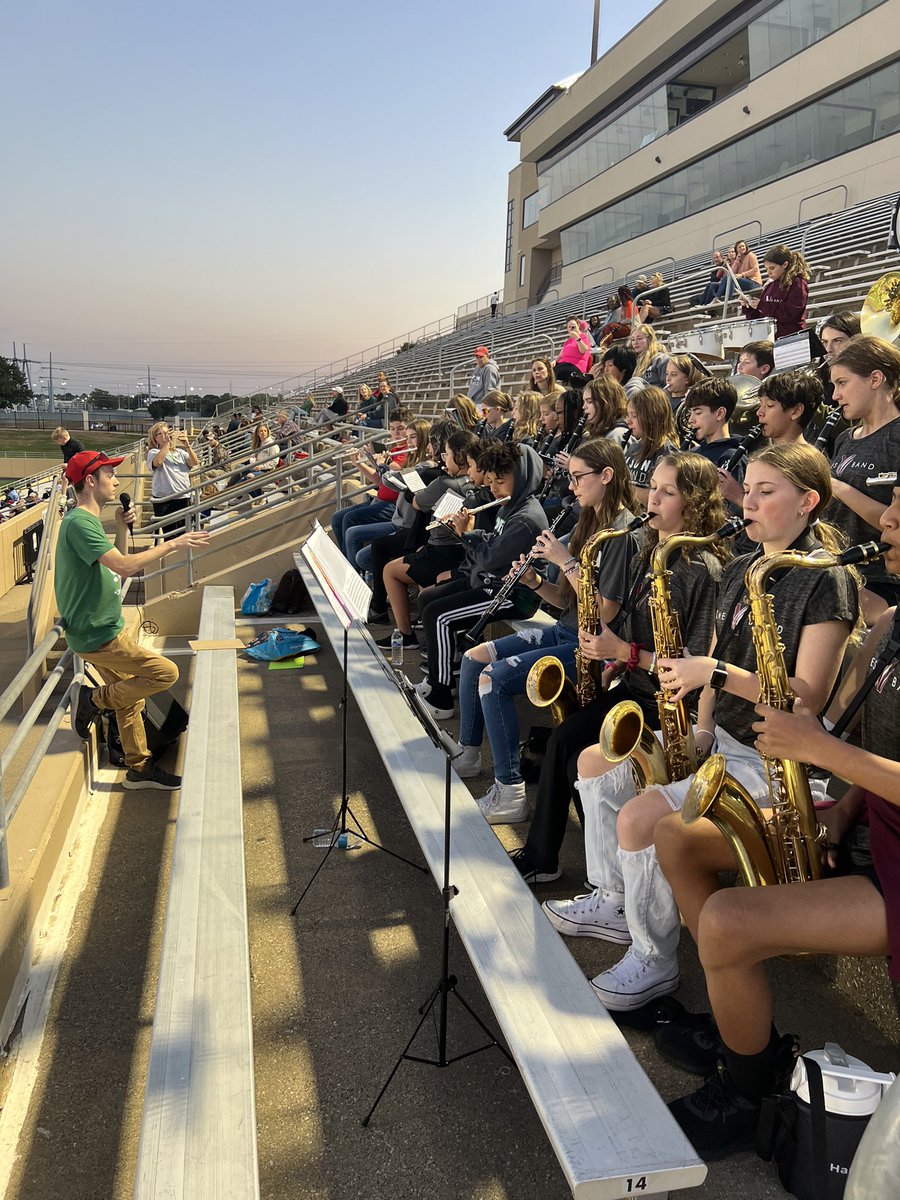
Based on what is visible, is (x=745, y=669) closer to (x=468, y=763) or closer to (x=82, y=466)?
(x=468, y=763)

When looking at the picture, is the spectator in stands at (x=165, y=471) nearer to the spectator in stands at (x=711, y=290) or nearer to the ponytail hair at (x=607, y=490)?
the spectator in stands at (x=711, y=290)

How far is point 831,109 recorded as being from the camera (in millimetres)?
22703

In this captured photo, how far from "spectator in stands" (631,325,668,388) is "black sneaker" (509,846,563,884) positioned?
14.1 feet

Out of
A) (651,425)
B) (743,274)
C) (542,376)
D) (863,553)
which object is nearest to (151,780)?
(651,425)

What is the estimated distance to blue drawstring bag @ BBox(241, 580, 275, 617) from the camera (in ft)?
27.5

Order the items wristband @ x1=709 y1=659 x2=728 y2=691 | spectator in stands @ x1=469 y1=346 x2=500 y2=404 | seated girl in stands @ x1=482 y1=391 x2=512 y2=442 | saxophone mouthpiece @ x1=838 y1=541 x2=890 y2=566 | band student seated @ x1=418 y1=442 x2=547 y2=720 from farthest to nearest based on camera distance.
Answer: spectator in stands @ x1=469 y1=346 x2=500 y2=404 < seated girl in stands @ x1=482 y1=391 x2=512 y2=442 < band student seated @ x1=418 y1=442 x2=547 y2=720 < wristband @ x1=709 y1=659 x2=728 y2=691 < saxophone mouthpiece @ x1=838 y1=541 x2=890 y2=566

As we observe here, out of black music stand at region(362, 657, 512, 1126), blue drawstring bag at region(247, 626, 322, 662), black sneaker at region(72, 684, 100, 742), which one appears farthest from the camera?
blue drawstring bag at region(247, 626, 322, 662)

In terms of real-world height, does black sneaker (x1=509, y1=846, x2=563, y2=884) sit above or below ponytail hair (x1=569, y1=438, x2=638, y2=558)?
below

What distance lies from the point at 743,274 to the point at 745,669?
1141cm

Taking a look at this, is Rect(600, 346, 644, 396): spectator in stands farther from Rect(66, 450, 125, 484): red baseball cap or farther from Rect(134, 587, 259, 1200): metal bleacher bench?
Rect(134, 587, 259, 1200): metal bleacher bench

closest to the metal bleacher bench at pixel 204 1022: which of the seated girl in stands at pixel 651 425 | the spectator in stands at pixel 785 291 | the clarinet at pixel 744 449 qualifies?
the seated girl in stands at pixel 651 425

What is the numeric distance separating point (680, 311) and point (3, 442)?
2399 inches

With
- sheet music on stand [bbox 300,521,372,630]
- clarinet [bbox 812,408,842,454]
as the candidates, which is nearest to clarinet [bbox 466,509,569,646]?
sheet music on stand [bbox 300,521,372,630]

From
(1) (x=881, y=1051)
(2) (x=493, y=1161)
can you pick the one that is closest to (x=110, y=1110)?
(2) (x=493, y=1161)
